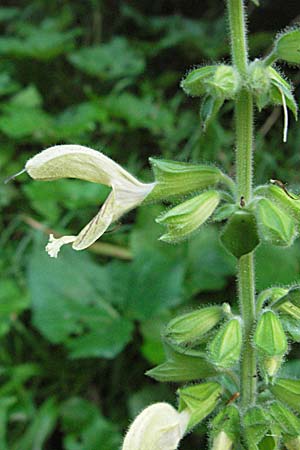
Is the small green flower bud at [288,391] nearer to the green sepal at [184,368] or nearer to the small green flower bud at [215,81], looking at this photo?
the green sepal at [184,368]

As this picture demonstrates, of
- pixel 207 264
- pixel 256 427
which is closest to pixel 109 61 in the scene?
pixel 207 264

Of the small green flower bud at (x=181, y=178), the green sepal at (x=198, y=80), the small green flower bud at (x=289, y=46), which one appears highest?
the small green flower bud at (x=289, y=46)

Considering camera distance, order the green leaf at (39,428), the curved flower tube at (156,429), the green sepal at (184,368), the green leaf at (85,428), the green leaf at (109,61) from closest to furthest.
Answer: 1. the curved flower tube at (156,429)
2. the green sepal at (184,368)
3. the green leaf at (85,428)
4. the green leaf at (39,428)
5. the green leaf at (109,61)

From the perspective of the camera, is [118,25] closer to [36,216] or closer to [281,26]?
[281,26]

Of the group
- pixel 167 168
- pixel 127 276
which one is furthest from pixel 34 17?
pixel 167 168

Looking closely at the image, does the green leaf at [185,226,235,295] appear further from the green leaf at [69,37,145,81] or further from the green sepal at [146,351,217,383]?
the green leaf at [69,37,145,81]

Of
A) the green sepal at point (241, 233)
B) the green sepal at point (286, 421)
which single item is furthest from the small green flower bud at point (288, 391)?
the green sepal at point (241, 233)

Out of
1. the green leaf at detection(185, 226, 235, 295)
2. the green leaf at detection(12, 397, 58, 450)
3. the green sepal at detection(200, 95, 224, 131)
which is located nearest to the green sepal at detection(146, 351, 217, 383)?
the green sepal at detection(200, 95, 224, 131)
